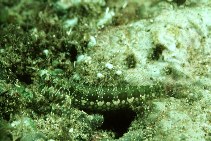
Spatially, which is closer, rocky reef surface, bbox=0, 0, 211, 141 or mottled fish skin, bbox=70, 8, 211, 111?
rocky reef surface, bbox=0, 0, 211, 141

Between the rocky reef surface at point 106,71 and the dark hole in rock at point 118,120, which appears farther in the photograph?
the dark hole in rock at point 118,120

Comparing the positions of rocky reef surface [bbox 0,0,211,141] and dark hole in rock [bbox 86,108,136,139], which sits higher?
rocky reef surface [bbox 0,0,211,141]

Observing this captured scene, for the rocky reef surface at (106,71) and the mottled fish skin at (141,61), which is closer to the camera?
the rocky reef surface at (106,71)

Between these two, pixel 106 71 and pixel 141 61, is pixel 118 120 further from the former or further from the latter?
pixel 141 61

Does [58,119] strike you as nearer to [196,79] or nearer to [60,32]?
[60,32]

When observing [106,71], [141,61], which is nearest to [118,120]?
[106,71]

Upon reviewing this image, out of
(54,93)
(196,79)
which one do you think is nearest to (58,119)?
(54,93)

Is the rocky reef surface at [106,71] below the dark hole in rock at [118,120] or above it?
above

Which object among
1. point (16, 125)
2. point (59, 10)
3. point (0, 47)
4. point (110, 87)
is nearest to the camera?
point (16, 125)
